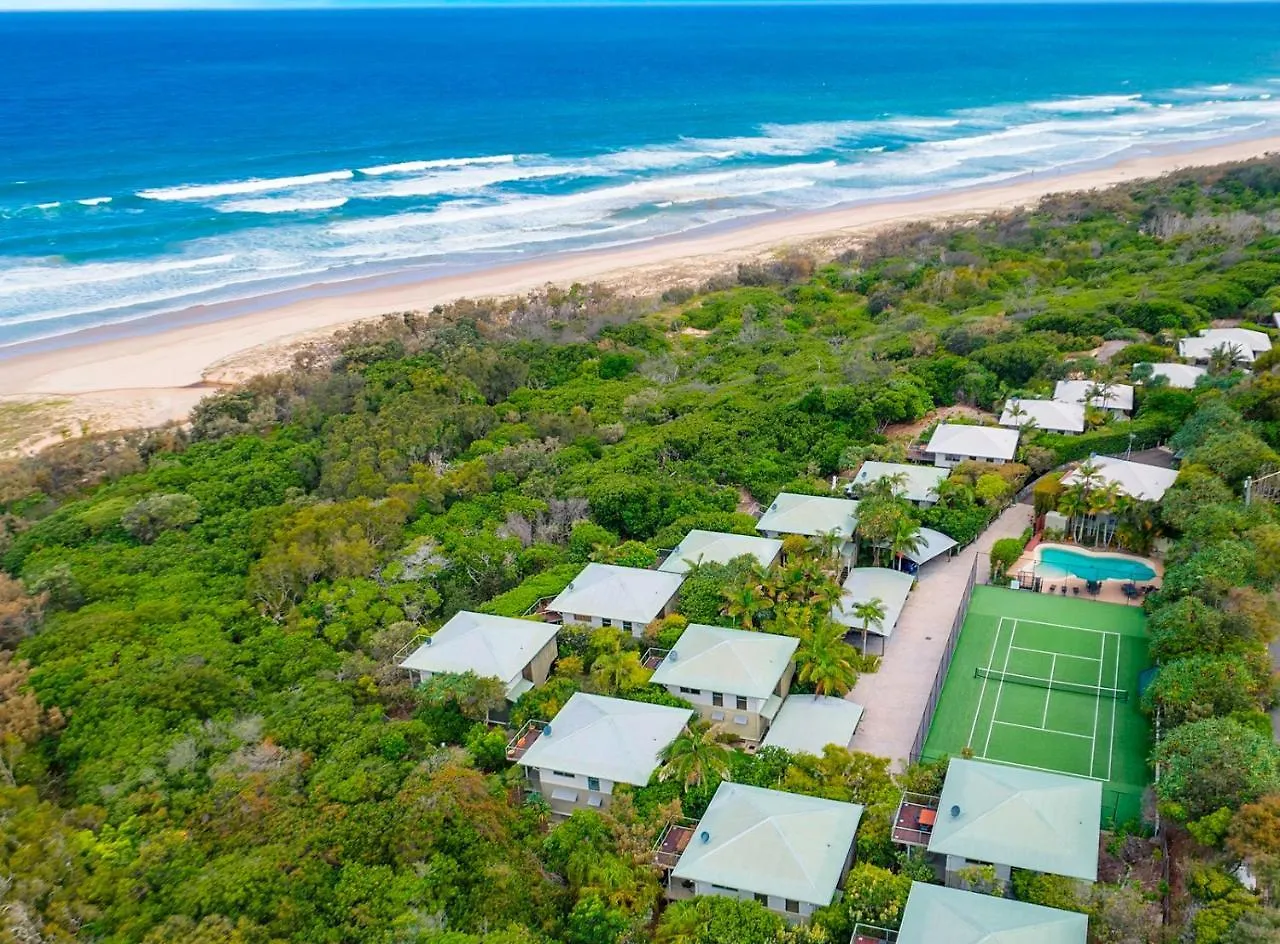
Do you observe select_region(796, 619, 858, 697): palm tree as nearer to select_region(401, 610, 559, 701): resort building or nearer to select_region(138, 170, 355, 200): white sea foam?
select_region(401, 610, 559, 701): resort building

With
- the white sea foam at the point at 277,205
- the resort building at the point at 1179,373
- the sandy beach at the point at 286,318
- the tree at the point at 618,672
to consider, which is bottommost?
the tree at the point at 618,672

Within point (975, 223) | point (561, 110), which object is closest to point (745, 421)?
point (975, 223)

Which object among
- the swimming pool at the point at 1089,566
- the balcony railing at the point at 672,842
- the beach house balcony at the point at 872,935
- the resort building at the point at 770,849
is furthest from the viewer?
the swimming pool at the point at 1089,566

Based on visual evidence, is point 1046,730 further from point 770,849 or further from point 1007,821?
point 770,849

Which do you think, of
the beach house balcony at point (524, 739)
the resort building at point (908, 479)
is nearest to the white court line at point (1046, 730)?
the resort building at point (908, 479)

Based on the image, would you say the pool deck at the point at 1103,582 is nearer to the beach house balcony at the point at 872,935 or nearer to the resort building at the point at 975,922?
the resort building at the point at 975,922

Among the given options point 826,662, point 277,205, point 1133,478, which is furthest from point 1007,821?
point 277,205
